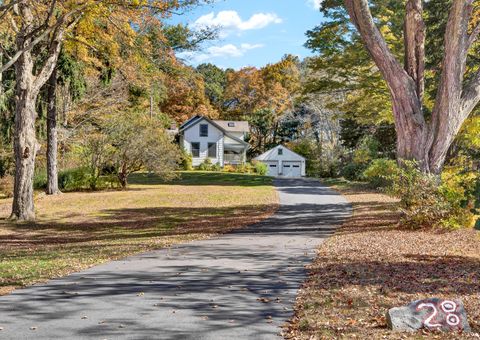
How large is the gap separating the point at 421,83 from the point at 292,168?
40.7m

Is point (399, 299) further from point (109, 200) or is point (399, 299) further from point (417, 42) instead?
point (109, 200)

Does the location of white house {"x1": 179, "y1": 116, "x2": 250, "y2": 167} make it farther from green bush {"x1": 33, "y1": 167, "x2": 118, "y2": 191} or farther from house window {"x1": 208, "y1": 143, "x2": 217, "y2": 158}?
green bush {"x1": 33, "y1": 167, "x2": 118, "y2": 191}

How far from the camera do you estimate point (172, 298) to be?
707 cm

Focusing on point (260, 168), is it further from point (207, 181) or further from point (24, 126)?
point (24, 126)

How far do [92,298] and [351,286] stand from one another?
372 cm

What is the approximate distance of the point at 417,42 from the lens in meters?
15.8

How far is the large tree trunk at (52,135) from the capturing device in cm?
2702

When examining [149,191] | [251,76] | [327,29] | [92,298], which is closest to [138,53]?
[327,29]

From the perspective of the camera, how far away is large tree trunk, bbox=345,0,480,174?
1461 centimetres

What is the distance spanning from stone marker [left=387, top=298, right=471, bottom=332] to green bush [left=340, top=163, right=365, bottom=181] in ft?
116

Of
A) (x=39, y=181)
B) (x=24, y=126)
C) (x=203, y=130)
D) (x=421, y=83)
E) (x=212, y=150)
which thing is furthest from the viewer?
(x=212, y=150)

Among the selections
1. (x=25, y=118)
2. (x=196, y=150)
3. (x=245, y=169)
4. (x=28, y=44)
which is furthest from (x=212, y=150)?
(x=28, y=44)

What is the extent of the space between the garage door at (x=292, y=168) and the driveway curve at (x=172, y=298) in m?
44.0

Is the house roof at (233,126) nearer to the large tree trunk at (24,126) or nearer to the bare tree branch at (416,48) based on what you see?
the large tree trunk at (24,126)
